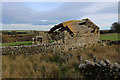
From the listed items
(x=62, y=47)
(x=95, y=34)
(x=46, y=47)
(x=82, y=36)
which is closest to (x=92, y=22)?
(x=95, y=34)

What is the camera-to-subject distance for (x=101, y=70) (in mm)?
2623

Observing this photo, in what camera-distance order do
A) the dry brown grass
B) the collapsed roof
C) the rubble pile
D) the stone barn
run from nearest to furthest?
1. the rubble pile
2. the dry brown grass
3. the stone barn
4. the collapsed roof

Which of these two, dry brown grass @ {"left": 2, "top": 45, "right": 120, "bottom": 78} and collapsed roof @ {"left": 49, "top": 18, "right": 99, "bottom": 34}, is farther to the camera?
Result: collapsed roof @ {"left": 49, "top": 18, "right": 99, "bottom": 34}

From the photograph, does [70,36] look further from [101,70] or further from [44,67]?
[101,70]

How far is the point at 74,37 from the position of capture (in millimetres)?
8867

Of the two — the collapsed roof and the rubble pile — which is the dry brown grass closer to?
the rubble pile

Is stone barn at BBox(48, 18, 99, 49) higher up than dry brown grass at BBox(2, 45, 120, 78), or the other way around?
stone barn at BBox(48, 18, 99, 49)

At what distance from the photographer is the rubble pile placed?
2.32 m

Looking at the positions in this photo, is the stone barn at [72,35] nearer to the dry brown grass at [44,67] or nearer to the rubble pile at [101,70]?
the dry brown grass at [44,67]

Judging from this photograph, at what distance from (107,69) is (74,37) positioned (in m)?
6.50

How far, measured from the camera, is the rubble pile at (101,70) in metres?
2.32

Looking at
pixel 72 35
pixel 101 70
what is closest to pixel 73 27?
pixel 72 35

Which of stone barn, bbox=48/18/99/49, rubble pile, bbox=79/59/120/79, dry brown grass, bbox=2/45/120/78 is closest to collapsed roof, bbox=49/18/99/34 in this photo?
stone barn, bbox=48/18/99/49

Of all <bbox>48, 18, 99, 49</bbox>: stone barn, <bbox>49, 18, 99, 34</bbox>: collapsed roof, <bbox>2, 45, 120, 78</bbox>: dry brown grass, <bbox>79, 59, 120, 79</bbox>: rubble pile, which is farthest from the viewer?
<bbox>49, 18, 99, 34</bbox>: collapsed roof
